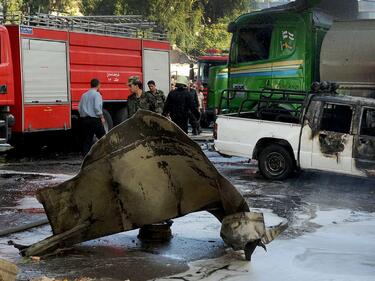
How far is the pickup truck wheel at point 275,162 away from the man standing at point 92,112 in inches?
121

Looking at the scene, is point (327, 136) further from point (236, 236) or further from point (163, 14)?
point (163, 14)

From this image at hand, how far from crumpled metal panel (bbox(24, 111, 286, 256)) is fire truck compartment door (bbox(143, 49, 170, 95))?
1147 centimetres

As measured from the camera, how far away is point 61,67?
1435 cm

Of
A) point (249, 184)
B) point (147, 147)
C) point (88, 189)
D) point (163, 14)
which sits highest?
point (163, 14)

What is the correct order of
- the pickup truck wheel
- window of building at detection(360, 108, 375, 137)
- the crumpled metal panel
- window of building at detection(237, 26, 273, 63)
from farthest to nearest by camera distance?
window of building at detection(237, 26, 273, 63), the pickup truck wheel, window of building at detection(360, 108, 375, 137), the crumpled metal panel

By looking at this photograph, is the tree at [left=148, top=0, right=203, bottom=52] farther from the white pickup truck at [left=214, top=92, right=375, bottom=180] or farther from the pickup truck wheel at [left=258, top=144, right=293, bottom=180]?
the pickup truck wheel at [left=258, top=144, right=293, bottom=180]

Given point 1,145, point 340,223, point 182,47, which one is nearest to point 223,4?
point 182,47

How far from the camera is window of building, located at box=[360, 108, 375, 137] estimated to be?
9.80 meters

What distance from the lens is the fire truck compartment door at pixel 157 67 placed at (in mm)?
17281

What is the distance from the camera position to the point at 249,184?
10.4 meters

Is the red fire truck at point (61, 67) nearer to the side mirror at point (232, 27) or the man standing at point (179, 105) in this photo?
the man standing at point (179, 105)

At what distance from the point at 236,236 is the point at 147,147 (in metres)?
1.17

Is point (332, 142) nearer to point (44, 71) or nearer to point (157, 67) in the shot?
point (44, 71)

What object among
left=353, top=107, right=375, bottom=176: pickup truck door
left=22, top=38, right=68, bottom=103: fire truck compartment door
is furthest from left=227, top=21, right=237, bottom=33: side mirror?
left=353, top=107, right=375, bottom=176: pickup truck door
